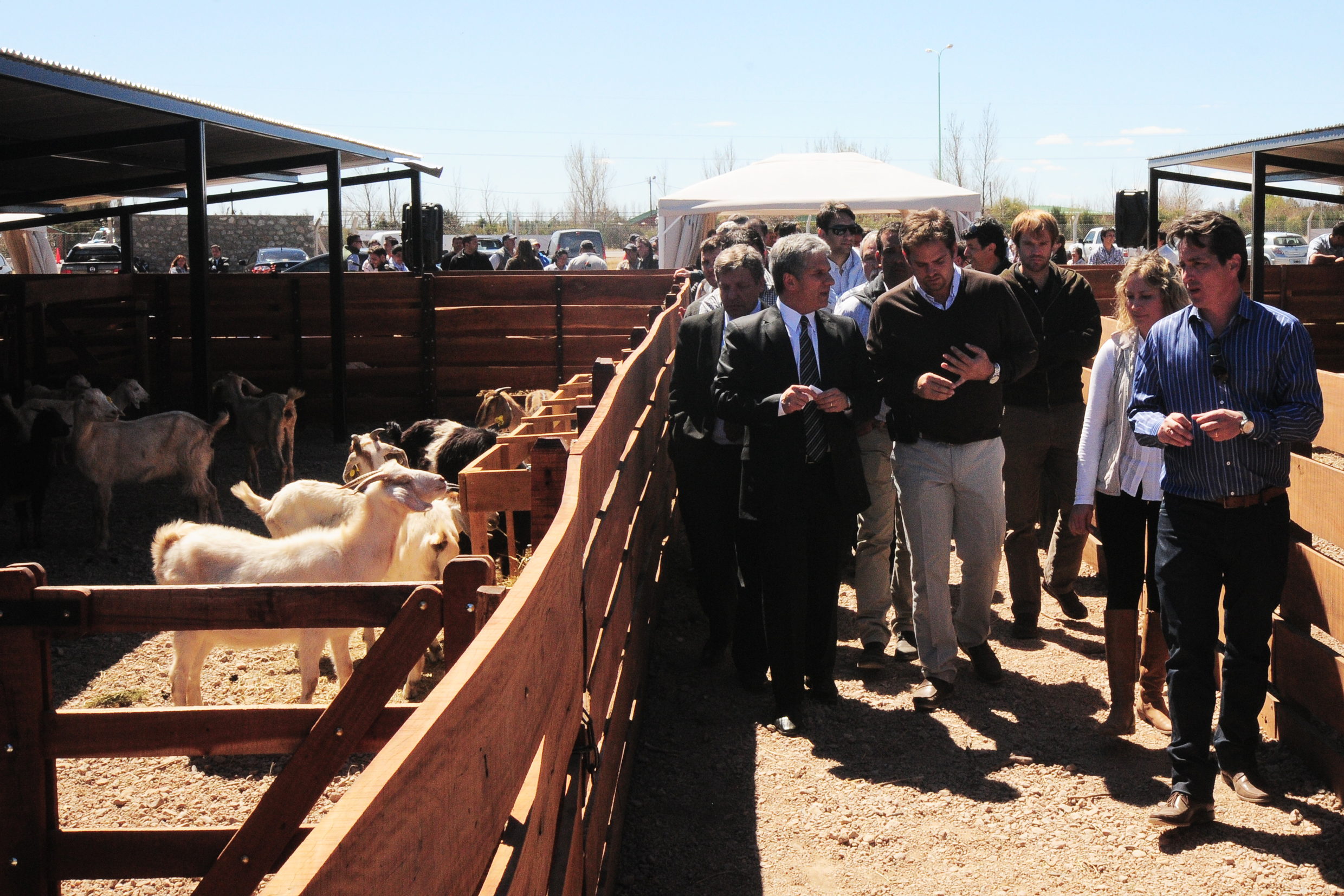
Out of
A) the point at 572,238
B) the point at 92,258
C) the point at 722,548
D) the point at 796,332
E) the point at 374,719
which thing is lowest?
the point at 722,548

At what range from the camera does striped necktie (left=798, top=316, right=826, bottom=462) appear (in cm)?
534

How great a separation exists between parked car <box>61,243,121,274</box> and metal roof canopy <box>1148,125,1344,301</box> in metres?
32.7

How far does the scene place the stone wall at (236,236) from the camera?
5709 centimetres

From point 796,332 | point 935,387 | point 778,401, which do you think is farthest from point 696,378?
point 935,387

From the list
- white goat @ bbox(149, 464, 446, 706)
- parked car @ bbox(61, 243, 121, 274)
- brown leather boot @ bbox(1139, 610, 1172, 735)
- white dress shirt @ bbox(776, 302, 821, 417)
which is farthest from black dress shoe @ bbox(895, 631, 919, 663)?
parked car @ bbox(61, 243, 121, 274)

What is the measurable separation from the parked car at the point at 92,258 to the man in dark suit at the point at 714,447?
37590mm

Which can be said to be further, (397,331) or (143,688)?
(397,331)

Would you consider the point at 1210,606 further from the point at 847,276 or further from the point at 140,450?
the point at 140,450

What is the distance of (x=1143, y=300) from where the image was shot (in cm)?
507

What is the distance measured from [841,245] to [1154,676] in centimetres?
362

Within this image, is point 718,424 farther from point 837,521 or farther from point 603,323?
point 603,323

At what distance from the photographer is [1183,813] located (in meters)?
4.19

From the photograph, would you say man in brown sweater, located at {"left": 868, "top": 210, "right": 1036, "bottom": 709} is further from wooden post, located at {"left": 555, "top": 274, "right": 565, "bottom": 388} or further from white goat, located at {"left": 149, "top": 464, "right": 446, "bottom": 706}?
wooden post, located at {"left": 555, "top": 274, "right": 565, "bottom": 388}

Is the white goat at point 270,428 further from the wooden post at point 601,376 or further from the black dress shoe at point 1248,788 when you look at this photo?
the black dress shoe at point 1248,788
